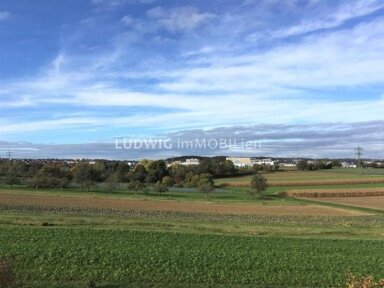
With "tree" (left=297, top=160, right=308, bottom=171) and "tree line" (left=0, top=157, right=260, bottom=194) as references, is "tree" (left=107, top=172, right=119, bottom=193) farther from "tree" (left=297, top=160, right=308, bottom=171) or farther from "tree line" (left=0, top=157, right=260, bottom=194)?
"tree" (left=297, top=160, right=308, bottom=171)

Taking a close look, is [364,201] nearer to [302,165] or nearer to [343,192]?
[343,192]

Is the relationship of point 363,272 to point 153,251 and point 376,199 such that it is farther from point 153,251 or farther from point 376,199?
point 376,199

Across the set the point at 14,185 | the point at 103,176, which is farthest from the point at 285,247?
the point at 103,176

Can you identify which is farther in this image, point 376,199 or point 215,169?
point 215,169

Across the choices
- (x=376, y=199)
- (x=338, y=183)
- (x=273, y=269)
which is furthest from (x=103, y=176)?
(x=273, y=269)

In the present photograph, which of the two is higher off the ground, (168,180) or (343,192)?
(168,180)

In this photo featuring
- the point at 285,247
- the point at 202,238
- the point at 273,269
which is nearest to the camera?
the point at 273,269

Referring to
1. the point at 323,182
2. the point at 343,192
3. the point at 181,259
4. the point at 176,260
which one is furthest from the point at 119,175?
the point at 176,260

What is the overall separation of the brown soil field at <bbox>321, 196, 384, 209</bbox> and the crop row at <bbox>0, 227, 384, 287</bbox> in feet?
192

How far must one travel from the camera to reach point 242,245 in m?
24.1

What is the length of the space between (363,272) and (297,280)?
3251 millimetres

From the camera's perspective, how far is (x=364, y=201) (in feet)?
289

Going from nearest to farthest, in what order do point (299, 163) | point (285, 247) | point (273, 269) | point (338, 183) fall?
point (273, 269)
point (285, 247)
point (338, 183)
point (299, 163)

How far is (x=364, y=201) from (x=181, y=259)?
75.5m
